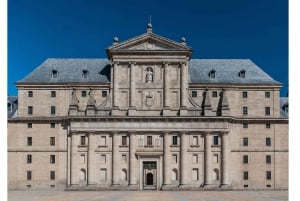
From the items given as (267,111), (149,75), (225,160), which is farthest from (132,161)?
(267,111)

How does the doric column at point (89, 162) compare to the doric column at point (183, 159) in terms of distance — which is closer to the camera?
the doric column at point (183, 159)

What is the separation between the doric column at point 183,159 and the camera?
5906cm

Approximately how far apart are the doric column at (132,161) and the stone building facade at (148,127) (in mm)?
131

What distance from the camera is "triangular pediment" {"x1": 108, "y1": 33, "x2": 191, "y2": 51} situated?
60.7 metres

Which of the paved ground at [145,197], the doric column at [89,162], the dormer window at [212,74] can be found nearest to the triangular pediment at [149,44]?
the dormer window at [212,74]

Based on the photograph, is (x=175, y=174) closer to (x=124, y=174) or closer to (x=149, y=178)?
(x=149, y=178)

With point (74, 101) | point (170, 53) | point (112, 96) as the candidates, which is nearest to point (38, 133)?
point (74, 101)

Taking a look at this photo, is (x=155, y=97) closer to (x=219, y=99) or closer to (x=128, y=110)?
(x=128, y=110)

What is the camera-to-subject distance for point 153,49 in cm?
6116

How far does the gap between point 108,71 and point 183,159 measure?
1721 centimetres

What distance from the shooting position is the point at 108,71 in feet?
217

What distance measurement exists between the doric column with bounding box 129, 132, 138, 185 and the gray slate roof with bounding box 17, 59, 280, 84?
10235mm

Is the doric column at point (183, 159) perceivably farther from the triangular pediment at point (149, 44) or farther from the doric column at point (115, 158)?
the triangular pediment at point (149, 44)

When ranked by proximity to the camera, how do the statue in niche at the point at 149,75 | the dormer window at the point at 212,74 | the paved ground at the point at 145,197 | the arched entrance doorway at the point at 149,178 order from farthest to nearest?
the dormer window at the point at 212,74, the statue in niche at the point at 149,75, the arched entrance doorway at the point at 149,178, the paved ground at the point at 145,197
